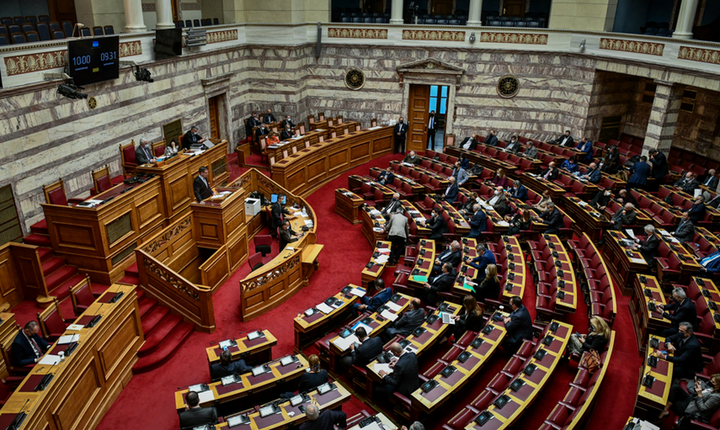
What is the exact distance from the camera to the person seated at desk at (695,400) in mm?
6875

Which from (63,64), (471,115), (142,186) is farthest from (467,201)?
(63,64)

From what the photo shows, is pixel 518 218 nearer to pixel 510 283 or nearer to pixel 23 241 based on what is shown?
pixel 510 283

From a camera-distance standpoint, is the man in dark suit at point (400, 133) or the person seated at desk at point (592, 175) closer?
the person seated at desk at point (592, 175)

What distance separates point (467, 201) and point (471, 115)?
23.7ft

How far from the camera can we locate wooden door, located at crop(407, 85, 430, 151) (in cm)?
2100

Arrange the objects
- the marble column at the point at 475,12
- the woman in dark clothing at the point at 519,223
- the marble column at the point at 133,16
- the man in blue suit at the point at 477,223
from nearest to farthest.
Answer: the man in blue suit at the point at 477,223, the woman in dark clothing at the point at 519,223, the marble column at the point at 133,16, the marble column at the point at 475,12

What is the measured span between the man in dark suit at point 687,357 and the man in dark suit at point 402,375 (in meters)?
4.03

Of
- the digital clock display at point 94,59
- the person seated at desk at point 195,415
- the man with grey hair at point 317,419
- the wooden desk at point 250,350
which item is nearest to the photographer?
the man with grey hair at point 317,419

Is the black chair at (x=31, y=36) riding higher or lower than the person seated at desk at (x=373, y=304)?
higher

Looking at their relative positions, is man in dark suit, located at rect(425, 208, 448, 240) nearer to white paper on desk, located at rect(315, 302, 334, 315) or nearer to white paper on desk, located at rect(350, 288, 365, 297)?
white paper on desk, located at rect(350, 288, 365, 297)

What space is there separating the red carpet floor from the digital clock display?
5566mm

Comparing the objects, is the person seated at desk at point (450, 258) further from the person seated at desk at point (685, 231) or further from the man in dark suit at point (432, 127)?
the man in dark suit at point (432, 127)

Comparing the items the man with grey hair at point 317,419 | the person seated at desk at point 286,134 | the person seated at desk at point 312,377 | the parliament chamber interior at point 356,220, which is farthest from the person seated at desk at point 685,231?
the person seated at desk at point 286,134

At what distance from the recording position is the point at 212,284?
11.0 meters
